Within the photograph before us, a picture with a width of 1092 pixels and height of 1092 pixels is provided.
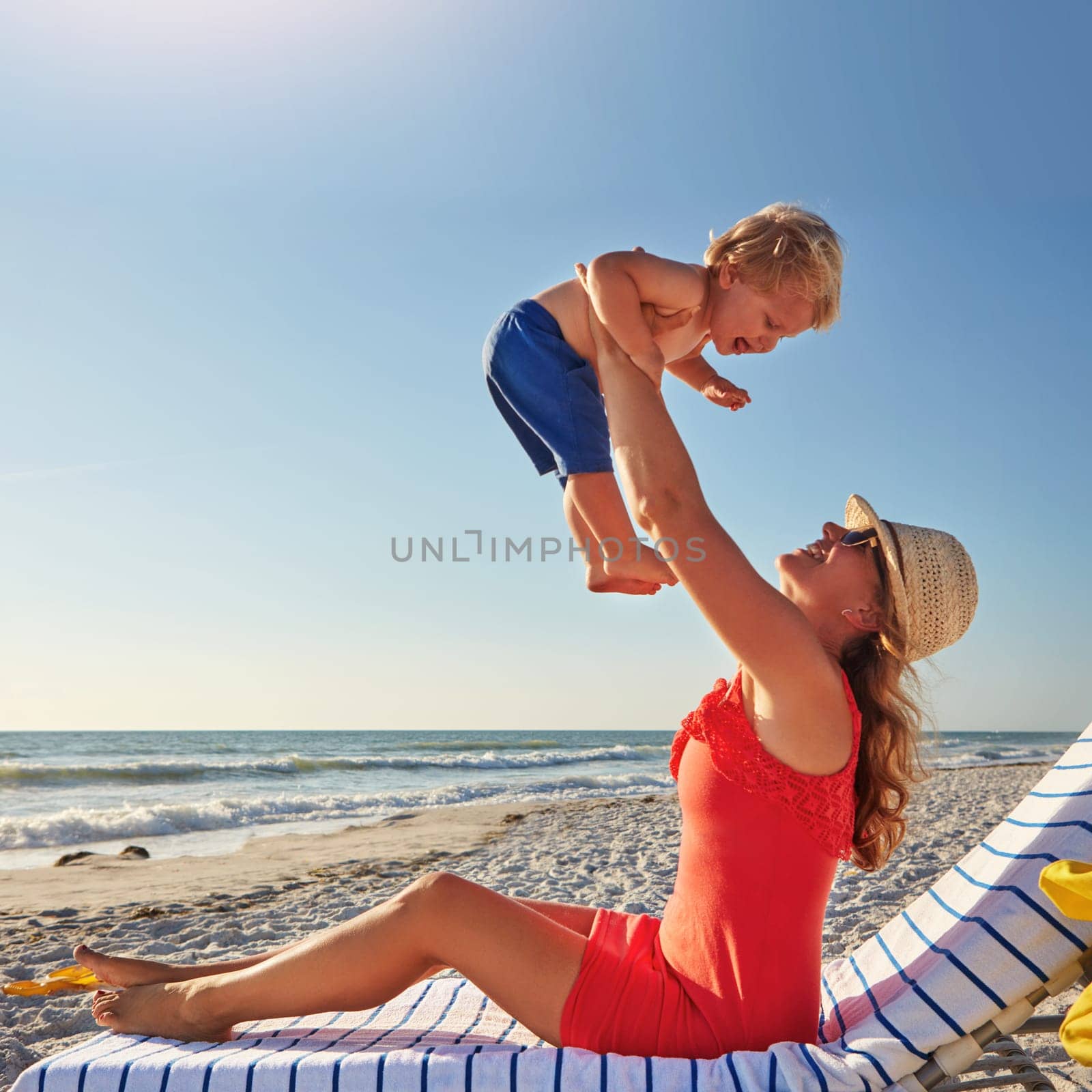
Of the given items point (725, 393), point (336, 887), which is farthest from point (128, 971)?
point (336, 887)

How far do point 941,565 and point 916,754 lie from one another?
1.54 feet

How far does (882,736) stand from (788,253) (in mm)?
1452

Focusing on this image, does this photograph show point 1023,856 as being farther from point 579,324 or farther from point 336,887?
point 336,887

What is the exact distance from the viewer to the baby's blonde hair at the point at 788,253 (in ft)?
8.64

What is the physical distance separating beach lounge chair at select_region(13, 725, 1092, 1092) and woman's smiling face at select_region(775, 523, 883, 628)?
54cm

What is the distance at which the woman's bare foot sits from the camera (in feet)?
6.18

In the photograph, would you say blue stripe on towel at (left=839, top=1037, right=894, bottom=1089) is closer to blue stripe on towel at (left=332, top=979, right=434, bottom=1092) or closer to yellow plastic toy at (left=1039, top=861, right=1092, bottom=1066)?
yellow plastic toy at (left=1039, top=861, right=1092, bottom=1066)

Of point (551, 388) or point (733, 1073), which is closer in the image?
point (733, 1073)

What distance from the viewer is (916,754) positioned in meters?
2.14

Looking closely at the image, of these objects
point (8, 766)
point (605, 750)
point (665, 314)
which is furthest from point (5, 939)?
point (605, 750)

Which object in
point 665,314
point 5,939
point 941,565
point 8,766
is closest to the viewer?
point 941,565

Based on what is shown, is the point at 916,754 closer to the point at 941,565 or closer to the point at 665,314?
the point at 941,565

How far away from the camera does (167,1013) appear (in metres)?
1.92

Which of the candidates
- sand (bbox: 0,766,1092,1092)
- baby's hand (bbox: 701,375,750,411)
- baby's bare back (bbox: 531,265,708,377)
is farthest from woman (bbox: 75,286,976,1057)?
sand (bbox: 0,766,1092,1092)
